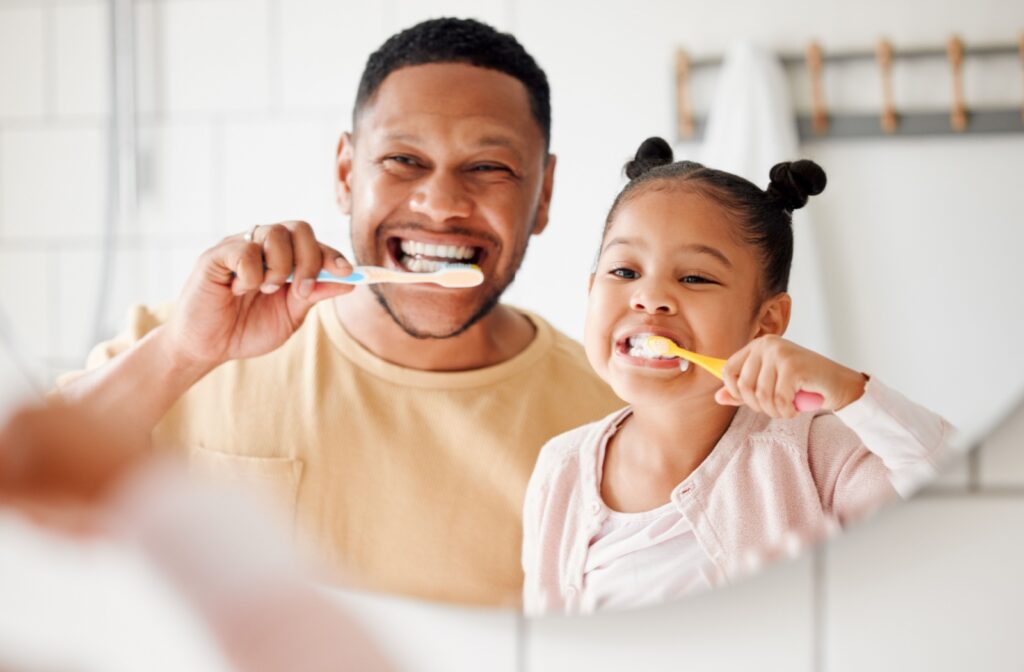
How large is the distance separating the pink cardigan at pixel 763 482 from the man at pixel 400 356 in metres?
0.02

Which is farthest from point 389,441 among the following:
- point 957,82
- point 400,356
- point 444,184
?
point 957,82

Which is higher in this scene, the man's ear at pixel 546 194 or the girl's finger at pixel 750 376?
the man's ear at pixel 546 194

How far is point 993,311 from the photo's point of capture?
55cm

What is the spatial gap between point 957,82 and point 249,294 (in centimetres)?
43

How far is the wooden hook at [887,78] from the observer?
0.55 metres

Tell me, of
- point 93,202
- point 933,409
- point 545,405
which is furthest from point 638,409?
point 93,202

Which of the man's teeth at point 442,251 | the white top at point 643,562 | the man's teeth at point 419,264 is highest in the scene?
the man's teeth at point 442,251

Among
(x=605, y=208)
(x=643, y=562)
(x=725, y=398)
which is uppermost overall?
(x=605, y=208)

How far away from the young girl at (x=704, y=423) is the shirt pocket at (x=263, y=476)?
148 millimetres

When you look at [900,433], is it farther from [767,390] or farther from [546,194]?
[546,194]

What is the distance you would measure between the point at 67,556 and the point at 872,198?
1.85 feet

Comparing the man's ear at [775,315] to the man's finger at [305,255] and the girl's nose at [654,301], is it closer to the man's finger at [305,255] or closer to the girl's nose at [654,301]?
the girl's nose at [654,301]

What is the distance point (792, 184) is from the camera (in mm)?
534

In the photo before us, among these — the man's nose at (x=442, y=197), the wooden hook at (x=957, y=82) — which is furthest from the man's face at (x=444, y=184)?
the wooden hook at (x=957, y=82)
